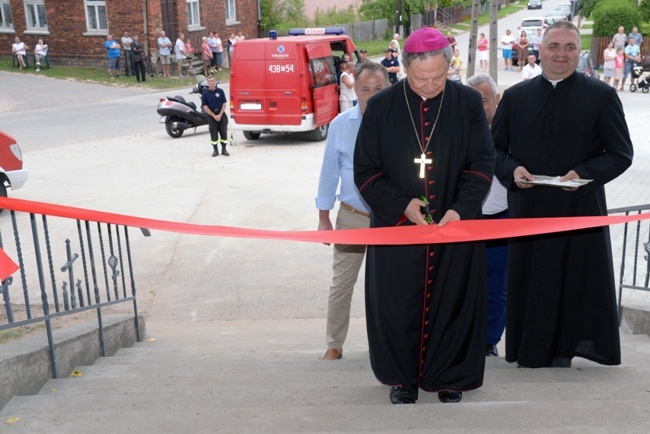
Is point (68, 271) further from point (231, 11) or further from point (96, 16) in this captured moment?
point (231, 11)

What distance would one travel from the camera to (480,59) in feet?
110

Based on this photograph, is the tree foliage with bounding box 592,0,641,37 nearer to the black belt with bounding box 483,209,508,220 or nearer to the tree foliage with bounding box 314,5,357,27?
the tree foliage with bounding box 314,5,357,27

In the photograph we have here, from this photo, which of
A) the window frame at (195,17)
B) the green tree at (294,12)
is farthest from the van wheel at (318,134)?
the green tree at (294,12)

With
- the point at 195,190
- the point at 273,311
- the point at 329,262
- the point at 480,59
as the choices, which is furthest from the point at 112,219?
the point at 480,59

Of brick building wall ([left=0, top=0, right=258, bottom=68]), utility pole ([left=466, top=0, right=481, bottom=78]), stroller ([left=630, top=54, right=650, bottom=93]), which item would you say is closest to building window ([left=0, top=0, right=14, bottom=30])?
brick building wall ([left=0, top=0, right=258, bottom=68])

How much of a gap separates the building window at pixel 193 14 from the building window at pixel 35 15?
5.86 metres

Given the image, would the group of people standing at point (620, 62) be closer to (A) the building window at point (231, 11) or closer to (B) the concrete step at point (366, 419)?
(A) the building window at point (231, 11)

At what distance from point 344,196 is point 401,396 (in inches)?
64.3

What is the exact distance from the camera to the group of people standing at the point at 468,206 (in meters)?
4.02

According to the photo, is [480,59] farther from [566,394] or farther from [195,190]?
[566,394]

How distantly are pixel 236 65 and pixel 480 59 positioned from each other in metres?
19.0

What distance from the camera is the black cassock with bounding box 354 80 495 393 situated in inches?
158

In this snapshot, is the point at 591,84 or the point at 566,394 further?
the point at 591,84

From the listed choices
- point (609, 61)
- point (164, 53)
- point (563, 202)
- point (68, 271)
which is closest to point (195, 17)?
point (164, 53)
